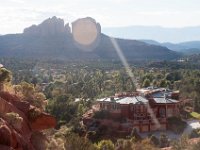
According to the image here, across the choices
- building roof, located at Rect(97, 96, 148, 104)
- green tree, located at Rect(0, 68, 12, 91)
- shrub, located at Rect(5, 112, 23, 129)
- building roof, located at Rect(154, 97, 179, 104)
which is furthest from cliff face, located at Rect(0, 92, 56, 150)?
building roof, located at Rect(154, 97, 179, 104)

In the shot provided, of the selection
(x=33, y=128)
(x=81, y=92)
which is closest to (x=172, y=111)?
(x=81, y=92)

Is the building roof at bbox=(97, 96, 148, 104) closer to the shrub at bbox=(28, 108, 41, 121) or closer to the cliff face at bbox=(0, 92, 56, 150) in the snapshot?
the cliff face at bbox=(0, 92, 56, 150)

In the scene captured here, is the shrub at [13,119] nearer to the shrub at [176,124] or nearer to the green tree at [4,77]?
the green tree at [4,77]

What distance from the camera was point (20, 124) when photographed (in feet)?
70.7

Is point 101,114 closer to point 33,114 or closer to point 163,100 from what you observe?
point 163,100

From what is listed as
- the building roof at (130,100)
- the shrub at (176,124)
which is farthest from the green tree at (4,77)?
the shrub at (176,124)

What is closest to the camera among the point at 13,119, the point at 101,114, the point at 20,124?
the point at 13,119


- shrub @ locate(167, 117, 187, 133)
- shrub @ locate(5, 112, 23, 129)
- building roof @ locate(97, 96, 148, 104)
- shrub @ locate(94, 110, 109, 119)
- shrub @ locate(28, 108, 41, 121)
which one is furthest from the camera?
building roof @ locate(97, 96, 148, 104)

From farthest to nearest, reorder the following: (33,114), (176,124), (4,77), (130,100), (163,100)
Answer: (163,100)
(130,100)
(176,124)
(4,77)
(33,114)

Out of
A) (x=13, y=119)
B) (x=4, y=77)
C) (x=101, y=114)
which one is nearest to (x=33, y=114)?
(x=4, y=77)

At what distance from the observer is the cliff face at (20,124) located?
61.5 ft

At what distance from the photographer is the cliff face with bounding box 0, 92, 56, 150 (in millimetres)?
18748

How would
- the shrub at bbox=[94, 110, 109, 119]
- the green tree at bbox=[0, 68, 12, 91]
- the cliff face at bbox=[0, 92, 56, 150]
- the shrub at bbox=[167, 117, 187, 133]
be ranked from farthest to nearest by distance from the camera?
1. the shrub at bbox=[94, 110, 109, 119]
2. the shrub at bbox=[167, 117, 187, 133]
3. the green tree at bbox=[0, 68, 12, 91]
4. the cliff face at bbox=[0, 92, 56, 150]

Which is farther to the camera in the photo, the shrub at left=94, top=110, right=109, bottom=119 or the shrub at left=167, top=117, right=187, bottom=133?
the shrub at left=94, top=110, right=109, bottom=119
